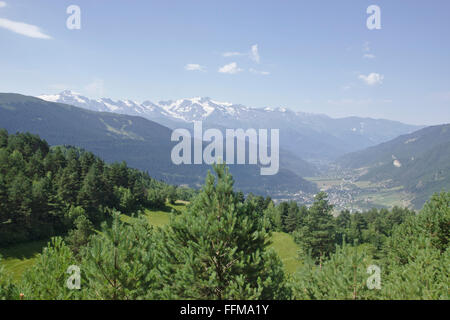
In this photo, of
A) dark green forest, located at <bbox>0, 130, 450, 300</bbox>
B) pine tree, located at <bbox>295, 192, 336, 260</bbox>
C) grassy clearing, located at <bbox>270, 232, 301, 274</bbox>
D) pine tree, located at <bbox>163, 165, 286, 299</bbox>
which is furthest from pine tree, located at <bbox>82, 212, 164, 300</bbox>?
grassy clearing, located at <bbox>270, 232, 301, 274</bbox>

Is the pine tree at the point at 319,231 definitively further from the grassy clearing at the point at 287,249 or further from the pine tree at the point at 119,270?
the pine tree at the point at 119,270

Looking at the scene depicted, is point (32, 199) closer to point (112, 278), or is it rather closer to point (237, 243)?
point (112, 278)

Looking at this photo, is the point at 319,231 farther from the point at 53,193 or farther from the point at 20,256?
the point at 53,193

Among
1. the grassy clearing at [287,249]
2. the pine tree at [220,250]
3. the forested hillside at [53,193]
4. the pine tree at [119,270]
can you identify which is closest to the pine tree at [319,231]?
the grassy clearing at [287,249]

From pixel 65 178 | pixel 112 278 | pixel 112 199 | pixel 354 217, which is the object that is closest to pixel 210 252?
pixel 112 278

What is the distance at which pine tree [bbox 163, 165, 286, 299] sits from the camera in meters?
13.4

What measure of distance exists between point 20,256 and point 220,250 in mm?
49587

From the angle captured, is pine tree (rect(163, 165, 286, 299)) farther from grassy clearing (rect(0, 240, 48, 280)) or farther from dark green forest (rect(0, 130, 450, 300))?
grassy clearing (rect(0, 240, 48, 280))

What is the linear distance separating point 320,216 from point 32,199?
193 feet

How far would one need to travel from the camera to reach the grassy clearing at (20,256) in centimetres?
4312

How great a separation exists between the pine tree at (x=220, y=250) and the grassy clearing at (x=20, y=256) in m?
40.1

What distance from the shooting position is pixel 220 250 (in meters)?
13.9

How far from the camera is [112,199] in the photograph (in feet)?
269
